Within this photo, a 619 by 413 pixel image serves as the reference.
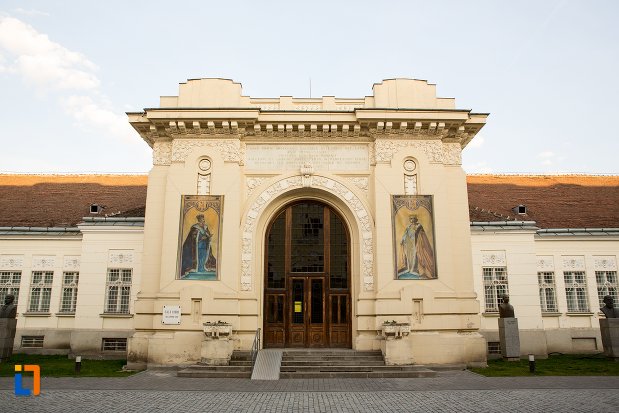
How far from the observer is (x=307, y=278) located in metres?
19.4

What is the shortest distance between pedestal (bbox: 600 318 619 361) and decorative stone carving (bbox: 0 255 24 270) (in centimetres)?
2655

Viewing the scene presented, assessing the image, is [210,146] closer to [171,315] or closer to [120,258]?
[171,315]

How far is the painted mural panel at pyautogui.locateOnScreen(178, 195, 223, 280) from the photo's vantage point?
1834 centimetres

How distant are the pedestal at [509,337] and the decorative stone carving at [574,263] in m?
7.63

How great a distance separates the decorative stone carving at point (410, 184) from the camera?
761 inches

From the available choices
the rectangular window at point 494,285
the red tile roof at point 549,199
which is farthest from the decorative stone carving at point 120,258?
the rectangular window at point 494,285

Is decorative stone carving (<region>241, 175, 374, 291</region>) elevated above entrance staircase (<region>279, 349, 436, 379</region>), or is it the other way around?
decorative stone carving (<region>241, 175, 374, 291</region>)

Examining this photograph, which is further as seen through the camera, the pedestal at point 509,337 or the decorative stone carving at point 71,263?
the decorative stone carving at point 71,263

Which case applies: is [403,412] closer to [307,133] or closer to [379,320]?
[379,320]

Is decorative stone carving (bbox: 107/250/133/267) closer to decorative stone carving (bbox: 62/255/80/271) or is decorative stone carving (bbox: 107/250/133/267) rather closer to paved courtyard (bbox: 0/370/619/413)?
decorative stone carving (bbox: 62/255/80/271)

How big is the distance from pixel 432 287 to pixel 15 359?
17.6 meters

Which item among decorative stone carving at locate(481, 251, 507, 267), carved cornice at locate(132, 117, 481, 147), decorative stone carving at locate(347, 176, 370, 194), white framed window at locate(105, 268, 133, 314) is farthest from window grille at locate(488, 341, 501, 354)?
white framed window at locate(105, 268, 133, 314)

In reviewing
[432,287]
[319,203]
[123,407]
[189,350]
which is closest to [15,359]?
[189,350]

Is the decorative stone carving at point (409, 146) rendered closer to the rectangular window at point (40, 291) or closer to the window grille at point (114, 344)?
the window grille at point (114, 344)
